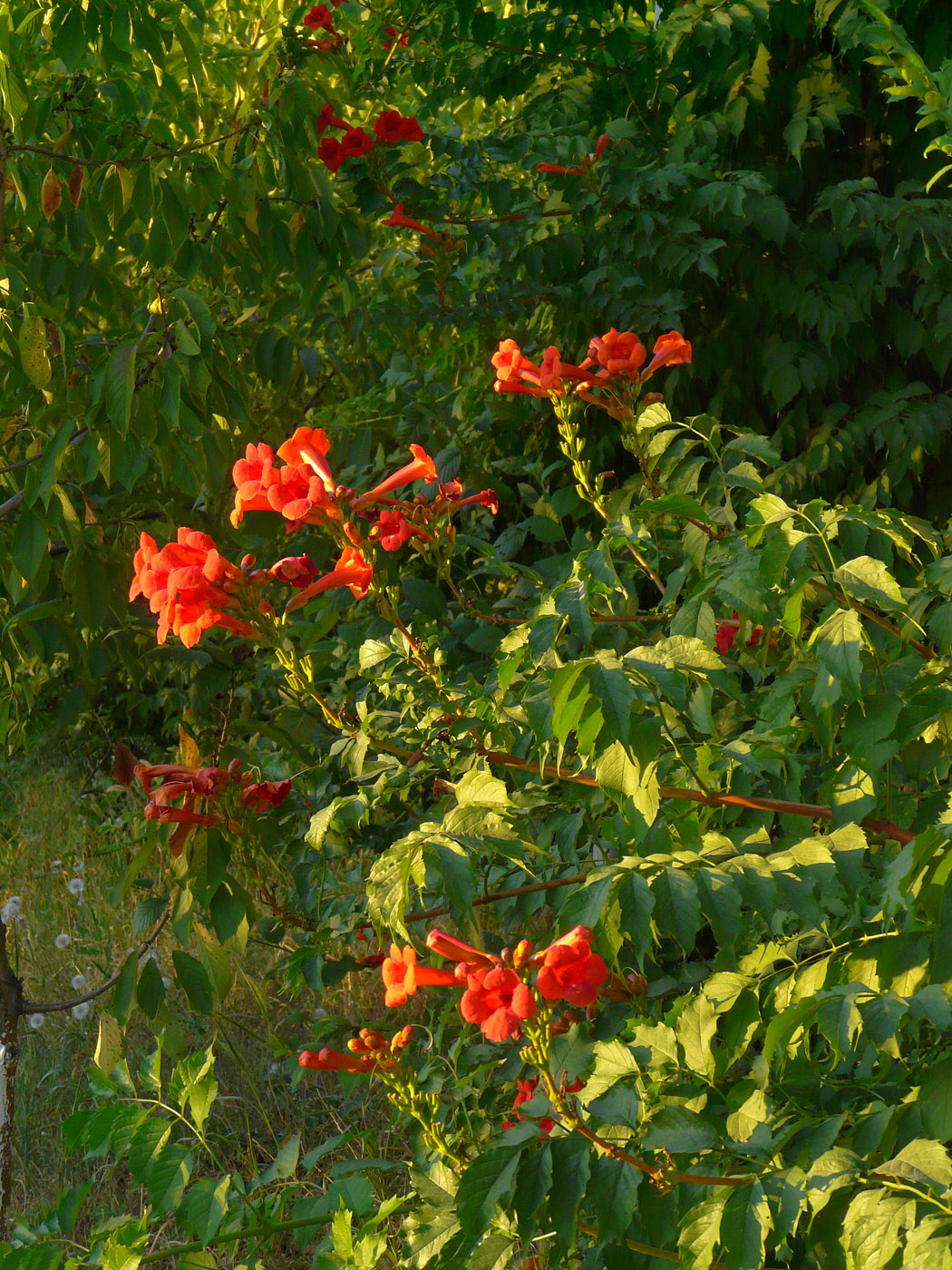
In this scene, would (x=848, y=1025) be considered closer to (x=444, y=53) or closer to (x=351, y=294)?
(x=351, y=294)

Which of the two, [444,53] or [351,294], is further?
[444,53]

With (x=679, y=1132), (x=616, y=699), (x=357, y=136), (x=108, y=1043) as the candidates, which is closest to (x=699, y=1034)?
(x=679, y=1132)

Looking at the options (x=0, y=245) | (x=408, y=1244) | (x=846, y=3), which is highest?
(x=846, y=3)

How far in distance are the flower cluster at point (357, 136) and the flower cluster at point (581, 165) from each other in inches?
16.5

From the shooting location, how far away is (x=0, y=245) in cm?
219

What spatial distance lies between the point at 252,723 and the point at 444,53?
2647 mm

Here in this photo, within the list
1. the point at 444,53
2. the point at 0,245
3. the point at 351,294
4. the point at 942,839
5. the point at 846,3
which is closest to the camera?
the point at 942,839

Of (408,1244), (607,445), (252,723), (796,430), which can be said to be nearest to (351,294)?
(607,445)

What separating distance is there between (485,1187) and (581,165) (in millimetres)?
2623

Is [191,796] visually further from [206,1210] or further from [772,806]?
[772,806]

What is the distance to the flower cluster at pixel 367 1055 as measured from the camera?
4.91ft

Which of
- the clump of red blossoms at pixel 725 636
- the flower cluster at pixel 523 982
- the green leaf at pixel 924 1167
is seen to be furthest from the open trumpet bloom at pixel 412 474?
the green leaf at pixel 924 1167

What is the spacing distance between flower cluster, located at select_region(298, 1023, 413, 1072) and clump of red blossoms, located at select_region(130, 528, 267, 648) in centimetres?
54

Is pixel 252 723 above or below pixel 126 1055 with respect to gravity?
above
